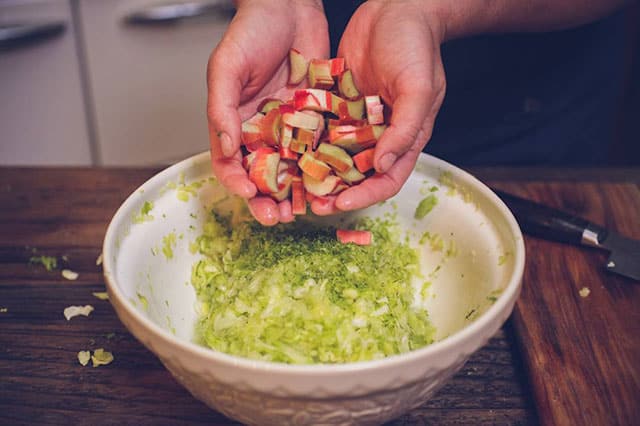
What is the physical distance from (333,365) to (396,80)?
52 centimetres

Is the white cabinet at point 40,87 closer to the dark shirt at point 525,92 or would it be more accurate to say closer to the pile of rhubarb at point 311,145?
the dark shirt at point 525,92

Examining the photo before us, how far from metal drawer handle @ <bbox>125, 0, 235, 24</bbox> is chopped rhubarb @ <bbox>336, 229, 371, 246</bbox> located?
1.65m

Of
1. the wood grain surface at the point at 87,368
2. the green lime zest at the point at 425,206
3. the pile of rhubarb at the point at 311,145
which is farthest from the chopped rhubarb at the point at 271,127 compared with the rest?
the wood grain surface at the point at 87,368

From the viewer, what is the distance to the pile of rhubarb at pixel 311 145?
965mm

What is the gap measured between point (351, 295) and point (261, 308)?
143mm

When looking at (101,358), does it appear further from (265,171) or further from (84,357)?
(265,171)

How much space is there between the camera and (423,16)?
1.11 meters

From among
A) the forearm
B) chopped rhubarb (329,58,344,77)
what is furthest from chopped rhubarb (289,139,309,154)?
the forearm

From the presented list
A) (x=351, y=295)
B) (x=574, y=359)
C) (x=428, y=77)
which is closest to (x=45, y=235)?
(x=351, y=295)

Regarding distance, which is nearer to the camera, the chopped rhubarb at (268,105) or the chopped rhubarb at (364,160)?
the chopped rhubarb at (364,160)

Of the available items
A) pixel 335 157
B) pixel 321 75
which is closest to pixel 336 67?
pixel 321 75

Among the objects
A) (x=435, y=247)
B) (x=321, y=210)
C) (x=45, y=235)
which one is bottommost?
(x=45, y=235)

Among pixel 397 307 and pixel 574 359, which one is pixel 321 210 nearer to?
pixel 397 307

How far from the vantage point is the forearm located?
3.94 feet
